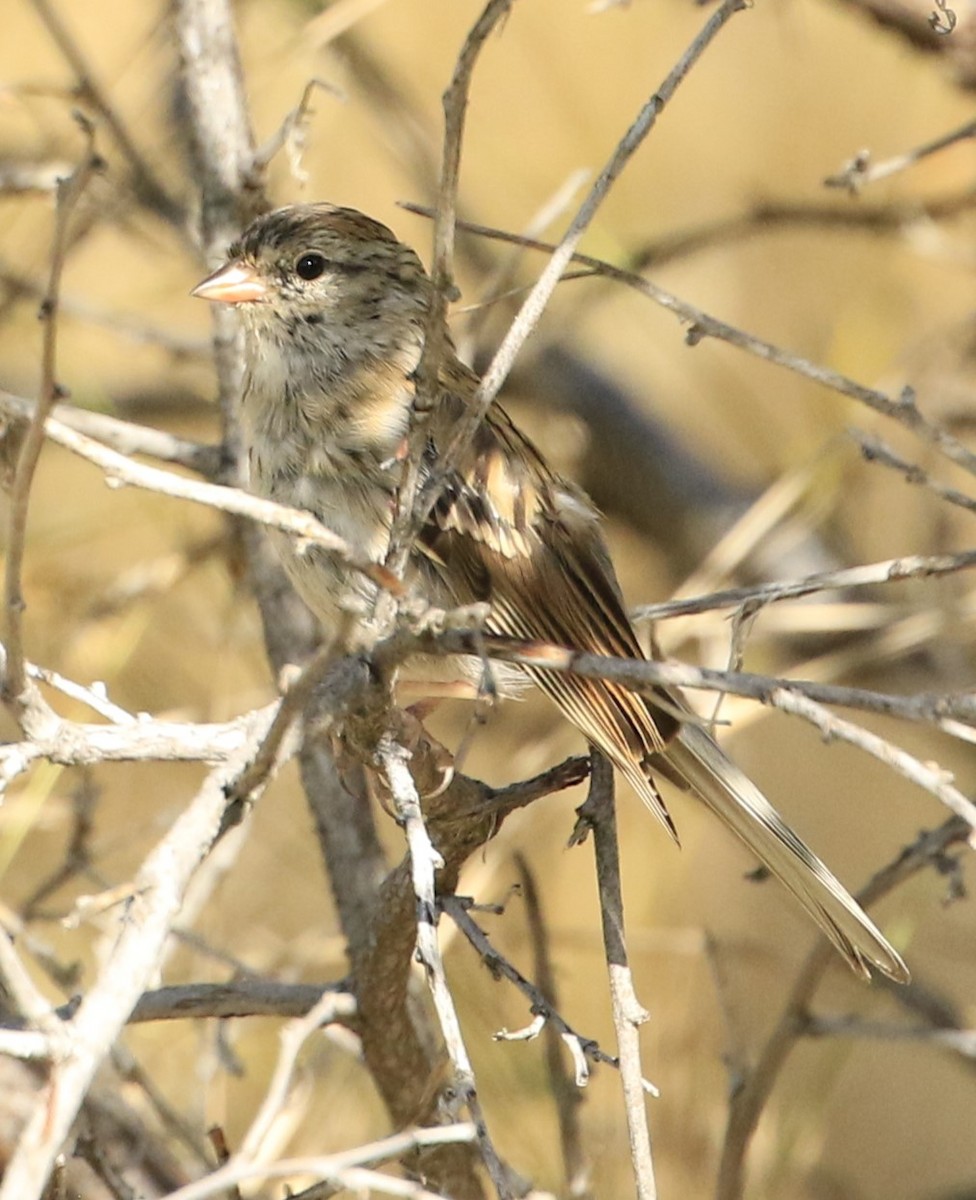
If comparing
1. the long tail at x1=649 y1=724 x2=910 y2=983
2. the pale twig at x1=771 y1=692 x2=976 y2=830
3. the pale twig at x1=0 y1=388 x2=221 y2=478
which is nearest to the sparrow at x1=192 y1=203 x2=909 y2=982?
the long tail at x1=649 y1=724 x2=910 y2=983

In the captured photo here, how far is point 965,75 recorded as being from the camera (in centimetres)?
279

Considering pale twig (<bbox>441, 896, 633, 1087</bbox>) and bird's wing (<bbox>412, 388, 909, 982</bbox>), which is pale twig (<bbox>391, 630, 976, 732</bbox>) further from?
bird's wing (<bbox>412, 388, 909, 982</bbox>)

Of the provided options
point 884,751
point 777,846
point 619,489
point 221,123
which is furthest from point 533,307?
point 619,489

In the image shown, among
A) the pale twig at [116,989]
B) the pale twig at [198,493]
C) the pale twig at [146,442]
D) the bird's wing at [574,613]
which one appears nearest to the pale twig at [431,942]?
the pale twig at [116,989]

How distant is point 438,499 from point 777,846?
579 millimetres

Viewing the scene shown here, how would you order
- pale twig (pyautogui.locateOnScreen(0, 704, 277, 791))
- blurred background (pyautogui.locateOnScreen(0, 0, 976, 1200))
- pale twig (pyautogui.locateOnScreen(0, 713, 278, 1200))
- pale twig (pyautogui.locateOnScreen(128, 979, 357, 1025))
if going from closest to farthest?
pale twig (pyautogui.locateOnScreen(0, 713, 278, 1200)) → pale twig (pyautogui.locateOnScreen(0, 704, 277, 791)) → pale twig (pyautogui.locateOnScreen(128, 979, 357, 1025)) → blurred background (pyautogui.locateOnScreen(0, 0, 976, 1200))

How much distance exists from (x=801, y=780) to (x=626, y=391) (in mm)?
1091

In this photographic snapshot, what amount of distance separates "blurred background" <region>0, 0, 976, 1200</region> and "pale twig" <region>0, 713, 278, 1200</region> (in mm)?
1145

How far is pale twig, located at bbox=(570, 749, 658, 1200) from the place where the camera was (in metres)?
1.42

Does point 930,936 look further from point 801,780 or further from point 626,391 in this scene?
point 626,391

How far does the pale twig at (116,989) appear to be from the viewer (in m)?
0.88

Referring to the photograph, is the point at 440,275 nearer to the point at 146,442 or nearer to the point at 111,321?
the point at 146,442

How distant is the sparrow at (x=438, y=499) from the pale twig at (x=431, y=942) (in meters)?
0.38

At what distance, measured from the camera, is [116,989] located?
970mm
